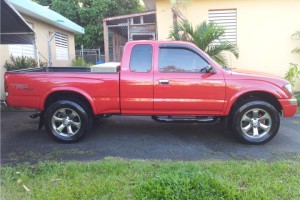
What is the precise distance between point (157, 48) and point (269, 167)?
2.83 metres

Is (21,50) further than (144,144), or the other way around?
(21,50)

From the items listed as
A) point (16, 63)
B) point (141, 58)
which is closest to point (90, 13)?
point (16, 63)

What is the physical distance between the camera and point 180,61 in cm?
570

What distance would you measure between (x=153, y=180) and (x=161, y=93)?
220 cm

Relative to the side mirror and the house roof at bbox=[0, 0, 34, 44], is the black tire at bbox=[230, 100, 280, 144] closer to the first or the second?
the side mirror

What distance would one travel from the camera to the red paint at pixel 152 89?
5.50 metres

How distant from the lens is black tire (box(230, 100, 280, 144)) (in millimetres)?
5531

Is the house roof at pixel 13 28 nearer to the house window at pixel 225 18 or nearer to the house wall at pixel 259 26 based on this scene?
the house wall at pixel 259 26

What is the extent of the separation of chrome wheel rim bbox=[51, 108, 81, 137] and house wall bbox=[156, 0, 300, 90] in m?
5.82

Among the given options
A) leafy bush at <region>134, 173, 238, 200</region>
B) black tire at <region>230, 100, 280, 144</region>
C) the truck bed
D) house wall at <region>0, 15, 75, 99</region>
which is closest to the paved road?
black tire at <region>230, 100, 280, 144</region>

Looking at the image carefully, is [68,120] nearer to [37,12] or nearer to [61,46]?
[37,12]

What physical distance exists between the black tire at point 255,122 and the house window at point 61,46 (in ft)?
37.2

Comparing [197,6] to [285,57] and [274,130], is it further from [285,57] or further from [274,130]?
[274,130]

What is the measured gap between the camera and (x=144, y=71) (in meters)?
5.64
